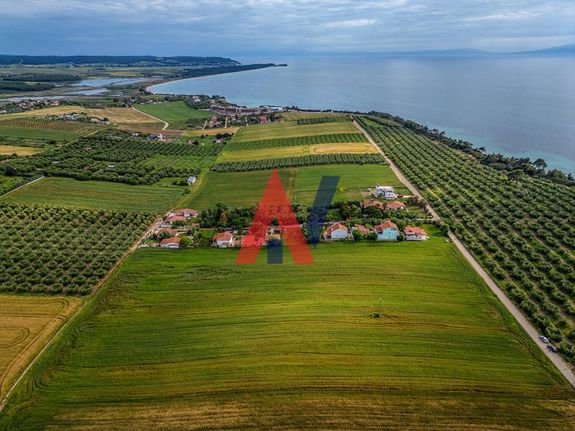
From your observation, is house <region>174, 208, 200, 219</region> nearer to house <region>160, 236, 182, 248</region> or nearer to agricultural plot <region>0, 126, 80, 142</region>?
house <region>160, 236, 182, 248</region>

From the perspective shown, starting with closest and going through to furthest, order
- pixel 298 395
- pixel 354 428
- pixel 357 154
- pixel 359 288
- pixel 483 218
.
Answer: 1. pixel 354 428
2. pixel 298 395
3. pixel 359 288
4. pixel 483 218
5. pixel 357 154

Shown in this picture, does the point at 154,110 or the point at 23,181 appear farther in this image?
the point at 154,110

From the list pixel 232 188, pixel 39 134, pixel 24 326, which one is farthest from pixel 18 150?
pixel 24 326

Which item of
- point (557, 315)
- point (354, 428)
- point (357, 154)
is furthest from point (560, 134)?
point (354, 428)

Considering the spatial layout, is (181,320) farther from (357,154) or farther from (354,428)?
(357,154)

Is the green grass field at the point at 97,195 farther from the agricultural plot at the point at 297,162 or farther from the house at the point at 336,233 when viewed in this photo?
the house at the point at 336,233

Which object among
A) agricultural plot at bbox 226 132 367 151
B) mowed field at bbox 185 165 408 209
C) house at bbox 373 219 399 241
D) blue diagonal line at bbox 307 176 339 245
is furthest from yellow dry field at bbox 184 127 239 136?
house at bbox 373 219 399 241
